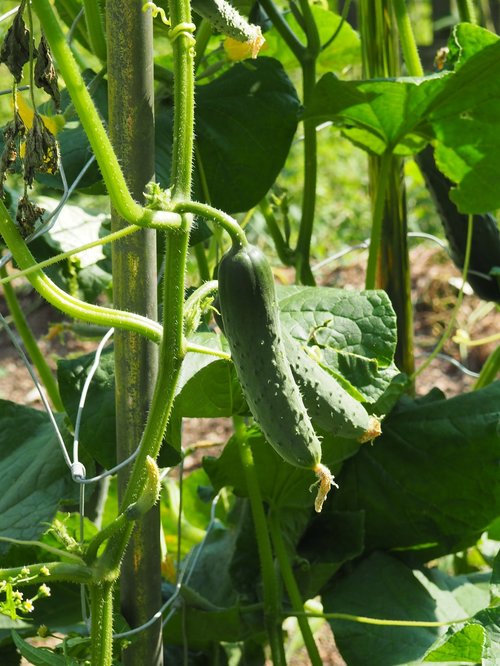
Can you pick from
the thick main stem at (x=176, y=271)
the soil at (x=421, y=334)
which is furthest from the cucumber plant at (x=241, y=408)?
the soil at (x=421, y=334)

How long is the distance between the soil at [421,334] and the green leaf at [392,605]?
1255mm

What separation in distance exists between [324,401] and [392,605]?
73 centimetres

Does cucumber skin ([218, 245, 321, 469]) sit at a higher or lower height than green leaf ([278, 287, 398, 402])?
higher

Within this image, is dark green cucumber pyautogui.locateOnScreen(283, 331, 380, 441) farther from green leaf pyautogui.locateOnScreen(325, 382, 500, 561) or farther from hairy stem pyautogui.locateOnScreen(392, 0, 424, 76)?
hairy stem pyautogui.locateOnScreen(392, 0, 424, 76)

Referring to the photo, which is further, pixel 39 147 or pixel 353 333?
pixel 353 333

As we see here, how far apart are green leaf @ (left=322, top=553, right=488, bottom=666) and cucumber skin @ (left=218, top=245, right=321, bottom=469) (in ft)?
2.31

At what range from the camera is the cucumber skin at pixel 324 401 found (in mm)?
1122

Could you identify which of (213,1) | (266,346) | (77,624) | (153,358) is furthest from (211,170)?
(77,624)

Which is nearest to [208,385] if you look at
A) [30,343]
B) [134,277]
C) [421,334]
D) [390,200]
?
[134,277]

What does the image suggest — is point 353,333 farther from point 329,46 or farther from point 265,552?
point 329,46

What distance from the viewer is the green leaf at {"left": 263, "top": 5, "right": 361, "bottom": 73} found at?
2039mm

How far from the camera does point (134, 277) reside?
131 centimetres

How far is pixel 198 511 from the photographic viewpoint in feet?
7.52

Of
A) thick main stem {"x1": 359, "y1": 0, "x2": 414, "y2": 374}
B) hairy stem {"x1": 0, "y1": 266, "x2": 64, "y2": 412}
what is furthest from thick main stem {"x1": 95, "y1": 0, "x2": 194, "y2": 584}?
thick main stem {"x1": 359, "y1": 0, "x2": 414, "y2": 374}
